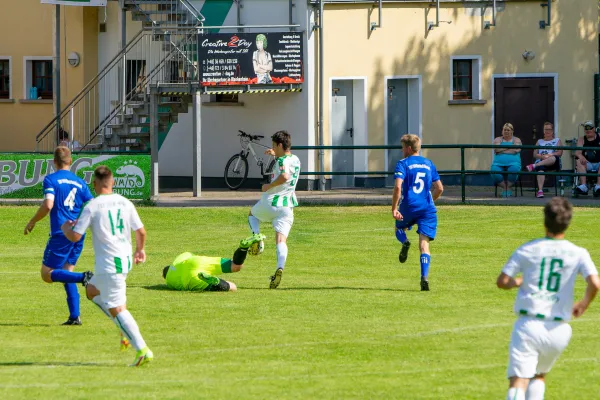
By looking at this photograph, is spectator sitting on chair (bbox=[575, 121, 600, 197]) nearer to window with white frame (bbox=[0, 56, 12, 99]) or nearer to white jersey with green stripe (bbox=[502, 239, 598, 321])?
window with white frame (bbox=[0, 56, 12, 99])

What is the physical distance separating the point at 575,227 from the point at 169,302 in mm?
9860

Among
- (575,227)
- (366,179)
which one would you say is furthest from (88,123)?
(575,227)

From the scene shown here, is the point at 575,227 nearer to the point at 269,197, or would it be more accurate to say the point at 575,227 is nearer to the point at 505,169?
the point at 505,169

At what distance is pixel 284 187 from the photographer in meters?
14.6

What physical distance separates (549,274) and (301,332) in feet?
15.1

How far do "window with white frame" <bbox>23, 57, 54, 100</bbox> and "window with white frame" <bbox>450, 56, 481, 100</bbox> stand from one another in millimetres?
11906

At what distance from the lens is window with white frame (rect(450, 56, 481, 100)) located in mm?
29797

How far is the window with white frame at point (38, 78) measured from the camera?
114 ft

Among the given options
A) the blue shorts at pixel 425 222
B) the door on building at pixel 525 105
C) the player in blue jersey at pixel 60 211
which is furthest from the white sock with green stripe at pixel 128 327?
the door on building at pixel 525 105

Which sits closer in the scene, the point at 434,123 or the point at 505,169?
the point at 505,169

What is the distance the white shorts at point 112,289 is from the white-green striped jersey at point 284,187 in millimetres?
4820

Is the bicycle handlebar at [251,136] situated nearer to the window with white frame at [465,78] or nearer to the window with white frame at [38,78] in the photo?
the window with white frame at [465,78]

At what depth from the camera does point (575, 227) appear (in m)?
21.4

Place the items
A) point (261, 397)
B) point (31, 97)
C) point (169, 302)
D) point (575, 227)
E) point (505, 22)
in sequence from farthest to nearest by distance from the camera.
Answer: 1. point (31, 97)
2. point (505, 22)
3. point (575, 227)
4. point (169, 302)
5. point (261, 397)
